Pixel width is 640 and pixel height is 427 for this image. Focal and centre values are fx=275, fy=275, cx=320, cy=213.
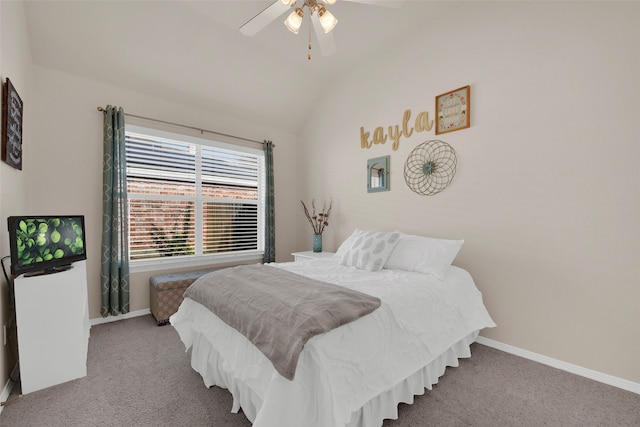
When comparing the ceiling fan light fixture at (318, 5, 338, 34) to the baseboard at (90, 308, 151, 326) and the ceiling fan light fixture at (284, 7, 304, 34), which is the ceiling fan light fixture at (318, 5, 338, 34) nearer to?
the ceiling fan light fixture at (284, 7, 304, 34)

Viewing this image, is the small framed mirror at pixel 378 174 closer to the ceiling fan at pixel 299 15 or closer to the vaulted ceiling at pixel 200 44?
the vaulted ceiling at pixel 200 44

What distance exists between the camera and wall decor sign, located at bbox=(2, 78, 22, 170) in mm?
1799

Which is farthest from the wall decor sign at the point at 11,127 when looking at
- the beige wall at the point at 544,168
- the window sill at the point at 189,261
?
the beige wall at the point at 544,168

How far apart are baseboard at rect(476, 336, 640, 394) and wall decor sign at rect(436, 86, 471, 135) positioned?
1997 mm

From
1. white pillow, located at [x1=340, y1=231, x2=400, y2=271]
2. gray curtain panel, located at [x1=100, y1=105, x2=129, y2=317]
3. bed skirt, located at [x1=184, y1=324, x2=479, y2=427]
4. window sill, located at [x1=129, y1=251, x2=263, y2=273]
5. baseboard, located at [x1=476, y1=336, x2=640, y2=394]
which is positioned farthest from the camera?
window sill, located at [x1=129, y1=251, x2=263, y2=273]

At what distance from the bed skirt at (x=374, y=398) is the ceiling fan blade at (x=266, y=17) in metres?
2.28

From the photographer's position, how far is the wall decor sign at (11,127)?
A: 180cm

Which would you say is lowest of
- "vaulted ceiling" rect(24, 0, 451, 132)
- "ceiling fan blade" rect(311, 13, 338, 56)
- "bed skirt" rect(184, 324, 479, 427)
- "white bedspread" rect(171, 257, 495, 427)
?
"bed skirt" rect(184, 324, 479, 427)

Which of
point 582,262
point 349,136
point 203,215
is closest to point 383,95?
point 349,136

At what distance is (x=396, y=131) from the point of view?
3.16 metres

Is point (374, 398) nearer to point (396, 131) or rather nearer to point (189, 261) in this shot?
point (396, 131)

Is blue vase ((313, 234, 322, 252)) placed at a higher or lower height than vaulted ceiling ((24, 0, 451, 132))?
lower

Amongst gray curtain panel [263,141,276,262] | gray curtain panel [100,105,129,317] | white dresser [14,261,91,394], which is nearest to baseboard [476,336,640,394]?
gray curtain panel [263,141,276,262]

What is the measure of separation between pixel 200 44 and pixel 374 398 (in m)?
3.54
